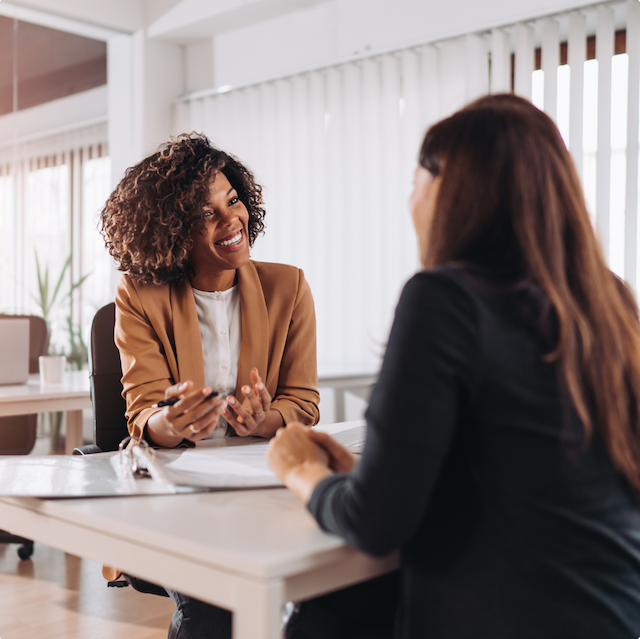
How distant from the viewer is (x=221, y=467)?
1.12m

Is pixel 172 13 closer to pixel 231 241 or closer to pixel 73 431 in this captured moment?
pixel 73 431

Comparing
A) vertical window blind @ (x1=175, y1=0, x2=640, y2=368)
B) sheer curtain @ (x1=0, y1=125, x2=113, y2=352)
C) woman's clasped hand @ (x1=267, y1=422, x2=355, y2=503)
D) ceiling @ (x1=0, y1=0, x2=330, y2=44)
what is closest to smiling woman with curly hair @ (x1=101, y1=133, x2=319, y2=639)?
woman's clasped hand @ (x1=267, y1=422, x2=355, y2=503)

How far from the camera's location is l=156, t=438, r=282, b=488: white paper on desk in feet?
3.35

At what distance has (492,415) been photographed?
725 mm

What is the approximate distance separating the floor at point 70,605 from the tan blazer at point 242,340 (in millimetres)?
970

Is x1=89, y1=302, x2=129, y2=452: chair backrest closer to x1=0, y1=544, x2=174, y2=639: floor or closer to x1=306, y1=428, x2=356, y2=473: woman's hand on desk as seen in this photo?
x1=0, y1=544, x2=174, y2=639: floor

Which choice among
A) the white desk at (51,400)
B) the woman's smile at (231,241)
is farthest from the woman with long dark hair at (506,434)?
the white desk at (51,400)

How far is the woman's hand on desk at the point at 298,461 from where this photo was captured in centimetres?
86

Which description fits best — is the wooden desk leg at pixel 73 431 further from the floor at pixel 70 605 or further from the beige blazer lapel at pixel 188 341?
the beige blazer lapel at pixel 188 341

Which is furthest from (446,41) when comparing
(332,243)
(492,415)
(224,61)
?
(492,415)

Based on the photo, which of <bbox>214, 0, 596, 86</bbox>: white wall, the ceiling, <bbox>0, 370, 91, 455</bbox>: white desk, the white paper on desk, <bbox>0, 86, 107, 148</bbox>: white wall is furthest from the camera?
<bbox>0, 86, 107, 148</bbox>: white wall

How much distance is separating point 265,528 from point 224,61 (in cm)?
415

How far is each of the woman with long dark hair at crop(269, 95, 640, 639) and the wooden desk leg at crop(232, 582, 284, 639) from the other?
10 cm

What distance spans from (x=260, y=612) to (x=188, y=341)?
0.93 m
